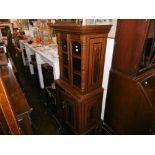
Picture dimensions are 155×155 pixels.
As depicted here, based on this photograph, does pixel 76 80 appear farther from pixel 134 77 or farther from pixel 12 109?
pixel 12 109

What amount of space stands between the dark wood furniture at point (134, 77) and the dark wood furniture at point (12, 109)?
1007 millimetres

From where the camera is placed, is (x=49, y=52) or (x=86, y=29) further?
(x=49, y=52)

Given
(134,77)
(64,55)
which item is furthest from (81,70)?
(134,77)

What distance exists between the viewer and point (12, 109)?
0.85m

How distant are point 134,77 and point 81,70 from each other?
54 centimetres

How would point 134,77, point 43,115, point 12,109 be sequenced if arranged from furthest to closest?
point 43,115 → point 134,77 → point 12,109

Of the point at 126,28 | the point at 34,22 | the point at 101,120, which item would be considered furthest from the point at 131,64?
the point at 34,22

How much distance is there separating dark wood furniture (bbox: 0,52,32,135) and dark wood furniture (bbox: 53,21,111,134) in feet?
1.78

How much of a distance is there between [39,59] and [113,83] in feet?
6.14

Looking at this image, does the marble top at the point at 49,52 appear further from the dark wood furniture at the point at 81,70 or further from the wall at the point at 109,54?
the wall at the point at 109,54

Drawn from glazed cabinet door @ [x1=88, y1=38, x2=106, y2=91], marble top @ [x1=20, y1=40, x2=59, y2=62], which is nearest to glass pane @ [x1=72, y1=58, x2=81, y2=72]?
glazed cabinet door @ [x1=88, y1=38, x2=106, y2=91]

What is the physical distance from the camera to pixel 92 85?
4.94 feet

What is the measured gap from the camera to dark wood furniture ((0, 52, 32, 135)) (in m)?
0.78

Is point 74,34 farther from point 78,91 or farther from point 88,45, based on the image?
point 78,91
